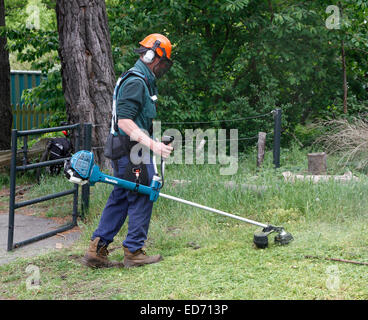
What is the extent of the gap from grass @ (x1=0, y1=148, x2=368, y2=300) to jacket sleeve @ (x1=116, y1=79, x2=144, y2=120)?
4.40 feet

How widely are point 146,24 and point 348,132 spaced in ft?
13.2

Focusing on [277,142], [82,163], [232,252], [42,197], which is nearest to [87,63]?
[42,197]

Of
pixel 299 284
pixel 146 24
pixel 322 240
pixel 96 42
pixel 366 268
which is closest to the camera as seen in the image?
pixel 299 284

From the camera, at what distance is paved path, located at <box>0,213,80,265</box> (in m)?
5.52

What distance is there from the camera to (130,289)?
437 centimetres

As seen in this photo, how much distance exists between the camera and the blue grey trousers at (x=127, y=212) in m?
4.84

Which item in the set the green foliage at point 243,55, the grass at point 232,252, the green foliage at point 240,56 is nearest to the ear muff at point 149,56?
the grass at point 232,252

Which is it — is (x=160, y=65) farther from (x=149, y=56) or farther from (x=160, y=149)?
(x=160, y=149)

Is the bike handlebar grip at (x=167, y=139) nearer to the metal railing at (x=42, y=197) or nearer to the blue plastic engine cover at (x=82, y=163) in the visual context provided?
the blue plastic engine cover at (x=82, y=163)

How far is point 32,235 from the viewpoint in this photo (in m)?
6.23

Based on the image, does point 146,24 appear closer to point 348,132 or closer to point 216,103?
point 216,103

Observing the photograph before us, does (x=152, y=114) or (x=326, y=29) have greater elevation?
(x=326, y=29)

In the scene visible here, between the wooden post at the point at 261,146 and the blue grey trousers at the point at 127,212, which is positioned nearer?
the blue grey trousers at the point at 127,212

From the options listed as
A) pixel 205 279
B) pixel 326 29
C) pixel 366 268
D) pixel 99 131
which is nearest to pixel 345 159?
pixel 326 29
